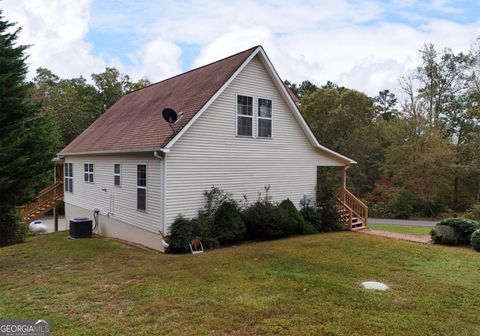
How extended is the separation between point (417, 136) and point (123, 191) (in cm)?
2424

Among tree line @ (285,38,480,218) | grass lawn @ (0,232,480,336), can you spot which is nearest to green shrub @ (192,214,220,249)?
grass lawn @ (0,232,480,336)

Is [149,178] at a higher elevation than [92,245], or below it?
higher

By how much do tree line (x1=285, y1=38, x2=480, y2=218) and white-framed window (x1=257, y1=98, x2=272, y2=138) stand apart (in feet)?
54.3

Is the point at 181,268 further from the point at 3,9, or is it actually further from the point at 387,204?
the point at 387,204

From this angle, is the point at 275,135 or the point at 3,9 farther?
the point at 275,135

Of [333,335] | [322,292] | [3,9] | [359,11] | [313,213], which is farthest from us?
[313,213]

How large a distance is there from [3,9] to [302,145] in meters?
11.4

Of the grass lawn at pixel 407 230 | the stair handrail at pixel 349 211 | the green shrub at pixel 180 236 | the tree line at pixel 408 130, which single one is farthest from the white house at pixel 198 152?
the tree line at pixel 408 130

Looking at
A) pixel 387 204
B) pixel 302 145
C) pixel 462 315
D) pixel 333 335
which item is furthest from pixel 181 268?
pixel 387 204

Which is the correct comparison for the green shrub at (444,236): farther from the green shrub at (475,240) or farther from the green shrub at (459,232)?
the green shrub at (475,240)

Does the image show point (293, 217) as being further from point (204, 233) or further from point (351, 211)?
point (204, 233)

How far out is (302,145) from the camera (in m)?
14.7

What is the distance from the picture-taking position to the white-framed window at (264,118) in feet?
42.8

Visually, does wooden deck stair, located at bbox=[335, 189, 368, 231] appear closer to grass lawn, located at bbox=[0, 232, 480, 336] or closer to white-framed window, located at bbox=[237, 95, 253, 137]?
grass lawn, located at bbox=[0, 232, 480, 336]
